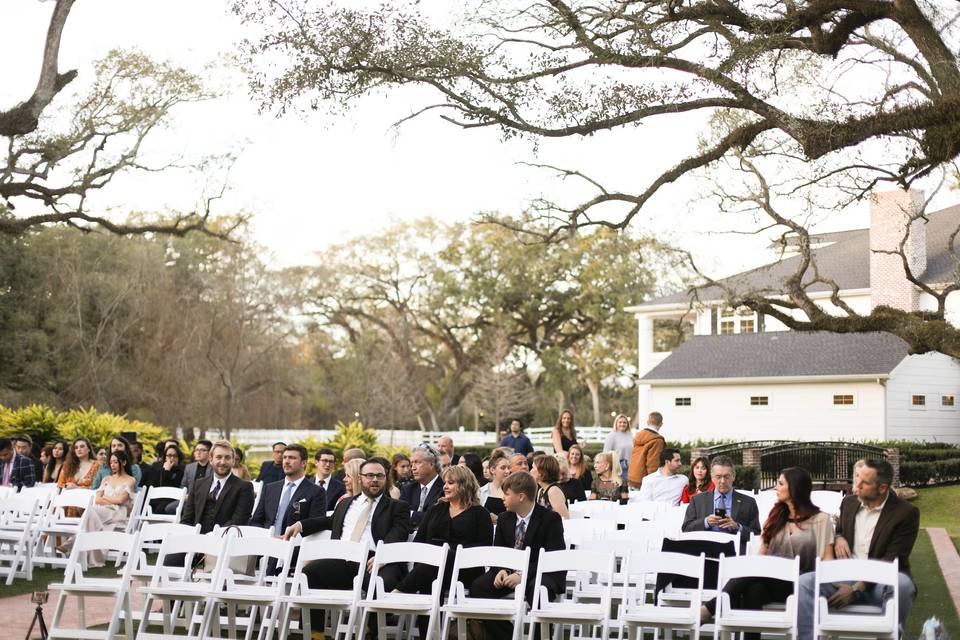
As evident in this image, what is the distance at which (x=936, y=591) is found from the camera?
13078mm

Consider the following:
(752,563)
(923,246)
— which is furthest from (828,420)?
(752,563)

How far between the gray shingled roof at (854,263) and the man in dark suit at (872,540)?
26779 mm

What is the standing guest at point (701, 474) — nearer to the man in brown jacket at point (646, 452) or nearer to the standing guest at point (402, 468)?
the standing guest at point (402, 468)

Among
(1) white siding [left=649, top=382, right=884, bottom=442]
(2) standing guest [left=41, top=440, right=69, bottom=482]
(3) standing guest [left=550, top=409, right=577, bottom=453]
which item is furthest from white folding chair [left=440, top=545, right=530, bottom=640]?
(1) white siding [left=649, top=382, right=884, bottom=442]

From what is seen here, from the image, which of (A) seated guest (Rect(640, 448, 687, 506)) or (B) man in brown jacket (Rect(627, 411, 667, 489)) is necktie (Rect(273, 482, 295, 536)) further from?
(B) man in brown jacket (Rect(627, 411, 667, 489))

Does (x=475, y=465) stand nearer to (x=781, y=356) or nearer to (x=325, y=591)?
(x=325, y=591)

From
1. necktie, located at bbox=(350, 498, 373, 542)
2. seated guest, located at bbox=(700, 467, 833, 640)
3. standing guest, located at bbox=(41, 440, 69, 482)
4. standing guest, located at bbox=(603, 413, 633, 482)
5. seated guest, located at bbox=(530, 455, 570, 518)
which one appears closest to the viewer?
seated guest, located at bbox=(700, 467, 833, 640)

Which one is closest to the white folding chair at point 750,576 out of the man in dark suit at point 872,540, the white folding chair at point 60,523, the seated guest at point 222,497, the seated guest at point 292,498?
the man in dark suit at point 872,540

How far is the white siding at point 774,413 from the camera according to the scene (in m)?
→ 33.4

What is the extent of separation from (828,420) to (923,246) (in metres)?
6.91

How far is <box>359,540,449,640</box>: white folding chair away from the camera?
8.23 meters

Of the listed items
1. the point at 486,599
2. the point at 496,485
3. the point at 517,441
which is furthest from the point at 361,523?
the point at 517,441

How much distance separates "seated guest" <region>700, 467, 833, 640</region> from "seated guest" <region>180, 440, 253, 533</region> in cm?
449

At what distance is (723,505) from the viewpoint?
10250 millimetres
